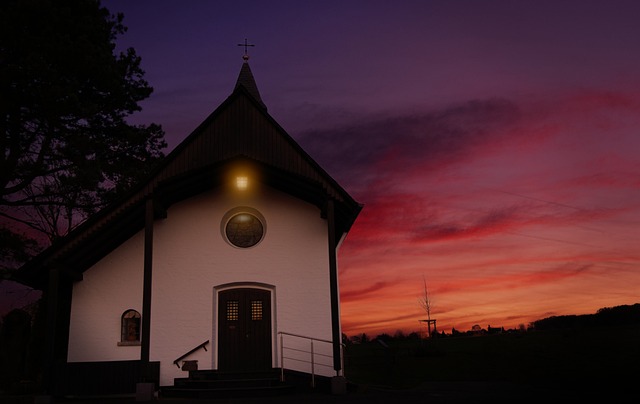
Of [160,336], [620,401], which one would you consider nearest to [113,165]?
[160,336]

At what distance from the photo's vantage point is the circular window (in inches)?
655

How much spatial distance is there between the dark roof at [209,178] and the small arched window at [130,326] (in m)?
1.82

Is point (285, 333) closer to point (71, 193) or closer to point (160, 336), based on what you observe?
point (160, 336)

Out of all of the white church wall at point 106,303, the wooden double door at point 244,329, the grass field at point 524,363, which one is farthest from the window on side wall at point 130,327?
the grass field at point 524,363

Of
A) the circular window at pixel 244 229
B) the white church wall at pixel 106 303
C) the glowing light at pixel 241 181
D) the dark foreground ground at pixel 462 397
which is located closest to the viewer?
the dark foreground ground at pixel 462 397

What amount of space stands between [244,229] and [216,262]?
1297mm

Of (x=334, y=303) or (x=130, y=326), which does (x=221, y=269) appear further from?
(x=334, y=303)

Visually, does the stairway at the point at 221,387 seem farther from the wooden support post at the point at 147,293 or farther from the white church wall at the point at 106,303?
the white church wall at the point at 106,303

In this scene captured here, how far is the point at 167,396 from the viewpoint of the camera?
13.9 metres

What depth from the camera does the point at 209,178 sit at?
53.4 ft

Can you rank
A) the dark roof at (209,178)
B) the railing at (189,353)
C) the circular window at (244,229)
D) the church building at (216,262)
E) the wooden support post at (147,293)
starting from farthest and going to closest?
the circular window at (244,229) → the church building at (216,262) → the railing at (189,353) → the dark roof at (209,178) → the wooden support post at (147,293)

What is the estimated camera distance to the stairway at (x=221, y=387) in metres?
13.2

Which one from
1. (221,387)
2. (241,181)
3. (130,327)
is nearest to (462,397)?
(221,387)

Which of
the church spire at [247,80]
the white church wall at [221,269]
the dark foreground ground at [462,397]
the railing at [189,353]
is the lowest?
the dark foreground ground at [462,397]
